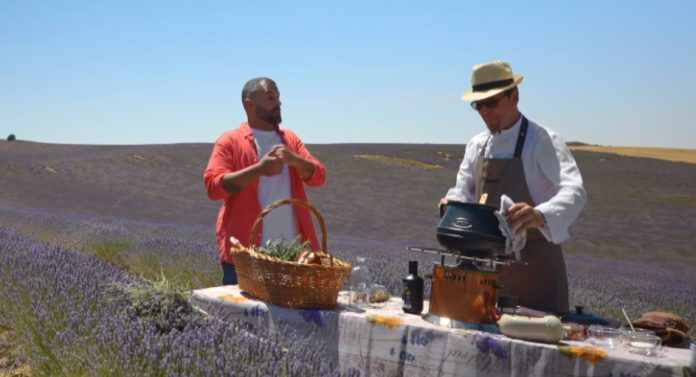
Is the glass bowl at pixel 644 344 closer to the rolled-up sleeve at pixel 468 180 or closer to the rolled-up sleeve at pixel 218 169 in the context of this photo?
the rolled-up sleeve at pixel 468 180

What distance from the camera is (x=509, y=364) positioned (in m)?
2.30

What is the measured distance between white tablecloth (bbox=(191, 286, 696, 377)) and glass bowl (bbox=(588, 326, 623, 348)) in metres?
0.06

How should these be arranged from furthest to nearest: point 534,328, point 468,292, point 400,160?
point 400,160, point 468,292, point 534,328

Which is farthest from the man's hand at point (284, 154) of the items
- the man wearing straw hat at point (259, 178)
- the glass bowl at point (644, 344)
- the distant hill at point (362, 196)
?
the distant hill at point (362, 196)

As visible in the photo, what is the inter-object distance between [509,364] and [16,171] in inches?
803

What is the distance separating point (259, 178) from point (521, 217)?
1.37 meters

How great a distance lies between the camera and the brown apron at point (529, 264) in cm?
278

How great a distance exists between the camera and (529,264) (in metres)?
2.79

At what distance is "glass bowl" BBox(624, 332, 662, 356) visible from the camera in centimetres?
218

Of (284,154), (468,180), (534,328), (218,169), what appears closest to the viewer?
(534,328)

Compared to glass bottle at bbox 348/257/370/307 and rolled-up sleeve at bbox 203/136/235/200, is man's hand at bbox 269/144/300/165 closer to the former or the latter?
rolled-up sleeve at bbox 203/136/235/200

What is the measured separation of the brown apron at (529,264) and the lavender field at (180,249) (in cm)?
73

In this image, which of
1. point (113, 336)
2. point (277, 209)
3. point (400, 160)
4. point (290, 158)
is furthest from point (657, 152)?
point (113, 336)

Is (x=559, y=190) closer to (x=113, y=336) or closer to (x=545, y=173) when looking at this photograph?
(x=545, y=173)
